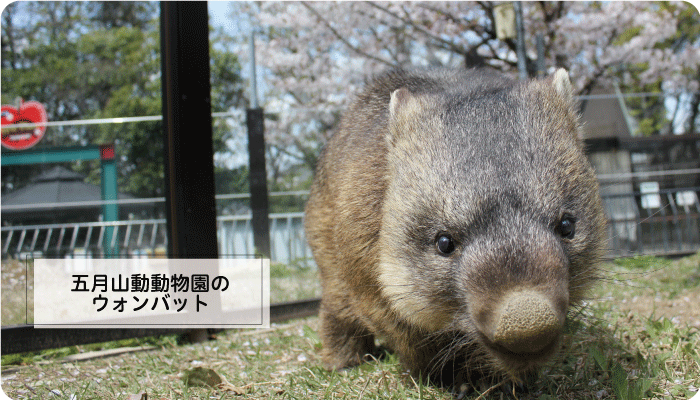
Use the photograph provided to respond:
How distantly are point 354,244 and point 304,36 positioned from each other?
10.6 metres

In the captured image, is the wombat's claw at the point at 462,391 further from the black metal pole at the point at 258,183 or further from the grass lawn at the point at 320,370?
the black metal pole at the point at 258,183

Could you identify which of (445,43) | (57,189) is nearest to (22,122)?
(57,189)

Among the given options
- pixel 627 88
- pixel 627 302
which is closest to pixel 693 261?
pixel 627 302

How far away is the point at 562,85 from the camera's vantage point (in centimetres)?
260

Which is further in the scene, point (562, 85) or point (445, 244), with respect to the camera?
point (562, 85)

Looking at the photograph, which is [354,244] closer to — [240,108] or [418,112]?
[418,112]

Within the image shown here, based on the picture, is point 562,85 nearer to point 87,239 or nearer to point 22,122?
point 87,239

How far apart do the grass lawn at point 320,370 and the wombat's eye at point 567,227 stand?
446 mm

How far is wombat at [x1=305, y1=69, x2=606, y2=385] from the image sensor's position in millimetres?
1863

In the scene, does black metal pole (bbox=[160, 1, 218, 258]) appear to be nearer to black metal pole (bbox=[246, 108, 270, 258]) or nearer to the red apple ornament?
the red apple ornament

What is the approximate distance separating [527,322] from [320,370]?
1712 mm

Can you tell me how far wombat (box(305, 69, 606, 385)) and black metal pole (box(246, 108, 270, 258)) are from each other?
124 inches

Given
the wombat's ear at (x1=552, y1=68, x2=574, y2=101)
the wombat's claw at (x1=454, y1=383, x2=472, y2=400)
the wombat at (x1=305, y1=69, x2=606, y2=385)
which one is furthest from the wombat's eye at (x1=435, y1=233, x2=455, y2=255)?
the wombat's ear at (x1=552, y1=68, x2=574, y2=101)

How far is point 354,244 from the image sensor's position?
258cm
